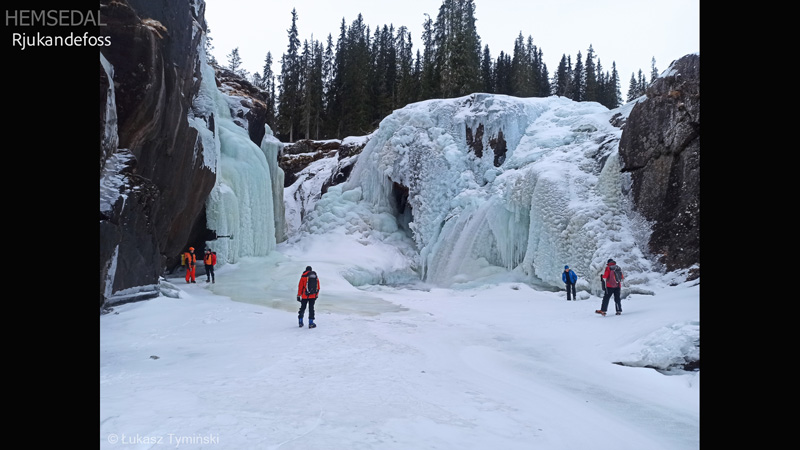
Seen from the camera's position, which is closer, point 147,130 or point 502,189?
point 147,130

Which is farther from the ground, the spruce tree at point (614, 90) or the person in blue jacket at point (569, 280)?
the spruce tree at point (614, 90)

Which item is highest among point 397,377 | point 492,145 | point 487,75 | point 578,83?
point 578,83

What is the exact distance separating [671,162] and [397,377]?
A: 10.2 meters

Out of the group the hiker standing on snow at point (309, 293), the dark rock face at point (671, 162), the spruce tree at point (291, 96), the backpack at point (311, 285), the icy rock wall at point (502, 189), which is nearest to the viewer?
the hiker standing on snow at point (309, 293)

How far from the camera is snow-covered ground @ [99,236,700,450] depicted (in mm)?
3596

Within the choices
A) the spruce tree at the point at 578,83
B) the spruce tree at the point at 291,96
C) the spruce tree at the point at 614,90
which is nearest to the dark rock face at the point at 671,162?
the spruce tree at the point at 291,96

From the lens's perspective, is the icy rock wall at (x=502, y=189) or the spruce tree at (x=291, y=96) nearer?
the icy rock wall at (x=502, y=189)

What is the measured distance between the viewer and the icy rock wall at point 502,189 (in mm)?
13344

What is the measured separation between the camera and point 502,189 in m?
17.6

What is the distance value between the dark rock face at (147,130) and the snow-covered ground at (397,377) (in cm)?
116

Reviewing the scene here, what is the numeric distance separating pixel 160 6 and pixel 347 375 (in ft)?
35.0

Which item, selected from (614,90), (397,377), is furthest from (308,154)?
→ (614,90)

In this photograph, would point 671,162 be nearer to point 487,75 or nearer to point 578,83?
point 487,75

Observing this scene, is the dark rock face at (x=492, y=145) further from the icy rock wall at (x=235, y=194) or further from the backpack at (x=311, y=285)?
the backpack at (x=311, y=285)
